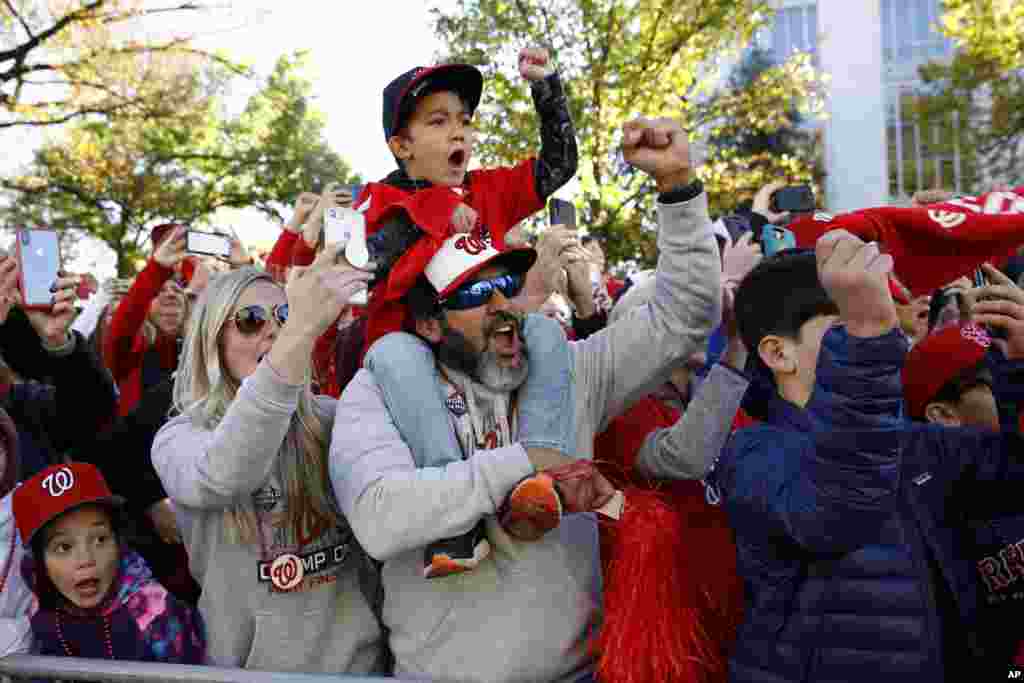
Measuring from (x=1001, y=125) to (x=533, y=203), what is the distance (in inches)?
799

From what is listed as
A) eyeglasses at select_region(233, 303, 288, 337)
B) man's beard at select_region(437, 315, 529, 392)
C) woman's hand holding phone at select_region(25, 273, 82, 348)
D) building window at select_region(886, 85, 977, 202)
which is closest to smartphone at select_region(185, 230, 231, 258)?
woman's hand holding phone at select_region(25, 273, 82, 348)

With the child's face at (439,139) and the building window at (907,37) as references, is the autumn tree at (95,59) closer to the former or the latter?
the child's face at (439,139)

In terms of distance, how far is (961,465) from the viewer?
2287 millimetres

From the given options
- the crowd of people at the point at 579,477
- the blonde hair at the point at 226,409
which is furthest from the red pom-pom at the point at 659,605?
the blonde hair at the point at 226,409

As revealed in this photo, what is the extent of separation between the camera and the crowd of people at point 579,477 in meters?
1.93

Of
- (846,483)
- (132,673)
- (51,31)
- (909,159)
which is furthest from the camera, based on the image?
(909,159)

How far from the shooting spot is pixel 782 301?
7.26ft

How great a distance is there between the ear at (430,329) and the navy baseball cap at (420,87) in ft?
3.33

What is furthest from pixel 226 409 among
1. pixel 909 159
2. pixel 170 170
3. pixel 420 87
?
pixel 909 159

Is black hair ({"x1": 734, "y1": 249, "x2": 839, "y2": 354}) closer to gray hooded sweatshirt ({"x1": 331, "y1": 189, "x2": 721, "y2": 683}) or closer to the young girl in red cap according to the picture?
gray hooded sweatshirt ({"x1": 331, "y1": 189, "x2": 721, "y2": 683})

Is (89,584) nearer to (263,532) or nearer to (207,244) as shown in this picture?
(263,532)

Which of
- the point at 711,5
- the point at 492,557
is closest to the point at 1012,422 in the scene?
the point at 492,557

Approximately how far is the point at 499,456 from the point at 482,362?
0.38 meters

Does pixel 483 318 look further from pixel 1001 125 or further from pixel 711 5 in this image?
pixel 1001 125
